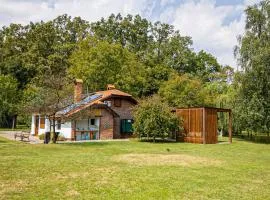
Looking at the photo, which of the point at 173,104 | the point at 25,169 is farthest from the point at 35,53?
the point at 25,169

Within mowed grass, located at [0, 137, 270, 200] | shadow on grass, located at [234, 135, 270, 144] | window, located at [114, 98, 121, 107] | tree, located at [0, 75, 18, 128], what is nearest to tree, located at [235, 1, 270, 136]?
shadow on grass, located at [234, 135, 270, 144]

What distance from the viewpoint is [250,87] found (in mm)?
25797

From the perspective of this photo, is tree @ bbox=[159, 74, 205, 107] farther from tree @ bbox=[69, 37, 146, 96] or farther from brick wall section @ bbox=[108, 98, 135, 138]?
brick wall section @ bbox=[108, 98, 135, 138]

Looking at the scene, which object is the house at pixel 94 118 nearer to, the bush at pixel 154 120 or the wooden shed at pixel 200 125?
the bush at pixel 154 120

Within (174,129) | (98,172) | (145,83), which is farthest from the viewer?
(145,83)

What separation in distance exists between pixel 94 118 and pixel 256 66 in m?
14.2

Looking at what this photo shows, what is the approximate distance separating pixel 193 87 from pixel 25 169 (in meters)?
29.2

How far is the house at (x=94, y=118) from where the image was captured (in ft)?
78.6

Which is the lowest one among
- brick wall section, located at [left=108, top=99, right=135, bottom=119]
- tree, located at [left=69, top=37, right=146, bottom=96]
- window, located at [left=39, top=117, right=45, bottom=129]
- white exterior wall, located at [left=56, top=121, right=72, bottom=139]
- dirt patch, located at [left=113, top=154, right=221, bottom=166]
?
dirt patch, located at [left=113, top=154, right=221, bottom=166]

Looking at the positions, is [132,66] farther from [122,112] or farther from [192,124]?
[192,124]

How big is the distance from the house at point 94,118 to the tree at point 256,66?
35.4ft

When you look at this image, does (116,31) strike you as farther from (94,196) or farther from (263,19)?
(94,196)

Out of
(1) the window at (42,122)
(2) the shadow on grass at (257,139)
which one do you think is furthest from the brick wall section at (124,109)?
(2) the shadow on grass at (257,139)

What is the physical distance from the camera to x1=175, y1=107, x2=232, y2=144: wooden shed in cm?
2320
